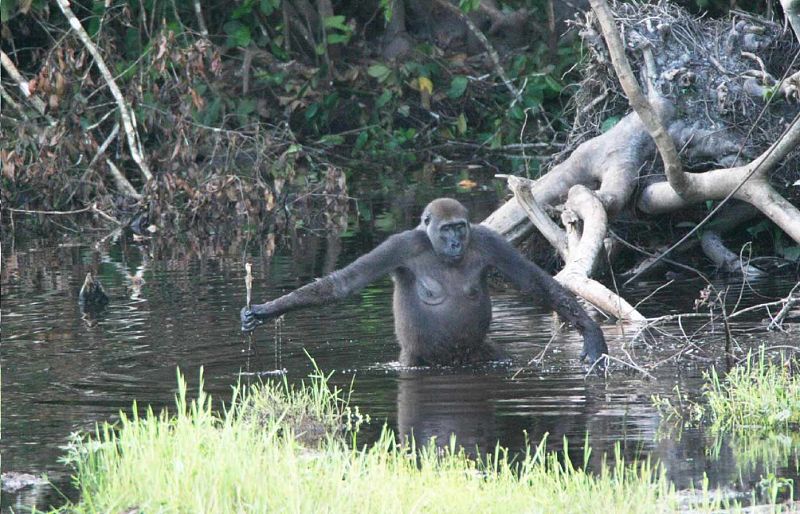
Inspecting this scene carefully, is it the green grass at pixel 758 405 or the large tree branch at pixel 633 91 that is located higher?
the large tree branch at pixel 633 91

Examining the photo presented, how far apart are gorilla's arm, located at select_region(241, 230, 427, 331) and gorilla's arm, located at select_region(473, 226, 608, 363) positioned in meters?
0.46

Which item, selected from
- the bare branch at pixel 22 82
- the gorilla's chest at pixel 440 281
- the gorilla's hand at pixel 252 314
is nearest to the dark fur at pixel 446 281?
the gorilla's chest at pixel 440 281

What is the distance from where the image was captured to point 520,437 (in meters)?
7.25

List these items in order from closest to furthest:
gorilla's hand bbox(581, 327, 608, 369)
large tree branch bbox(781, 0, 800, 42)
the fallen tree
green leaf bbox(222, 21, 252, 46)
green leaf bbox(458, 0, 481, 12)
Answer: large tree branch bbox(781, 0, 800, 42) < gorilla's hand bbox(581, 327, 608, 369) < the fallen tree < green leaf bbox(458, 0, 481, 12) < green leaf bbox(222, 21, 252, 46)

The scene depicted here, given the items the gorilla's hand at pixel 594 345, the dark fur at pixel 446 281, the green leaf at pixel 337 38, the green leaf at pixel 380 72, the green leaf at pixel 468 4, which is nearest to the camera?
the gorilla's hand at pixel 594 345

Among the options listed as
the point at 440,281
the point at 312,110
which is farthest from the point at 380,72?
the point at 440,281

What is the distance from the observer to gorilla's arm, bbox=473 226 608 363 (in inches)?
370

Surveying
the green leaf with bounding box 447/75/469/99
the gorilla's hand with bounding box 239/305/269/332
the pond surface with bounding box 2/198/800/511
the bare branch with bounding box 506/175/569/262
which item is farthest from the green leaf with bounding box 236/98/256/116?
the gorilla's hand with bounding box 239/305/269/332

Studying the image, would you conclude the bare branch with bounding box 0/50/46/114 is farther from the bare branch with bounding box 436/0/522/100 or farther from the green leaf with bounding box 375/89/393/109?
the bare branch with bounding box 436/0/522/100

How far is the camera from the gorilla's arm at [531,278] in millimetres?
9391

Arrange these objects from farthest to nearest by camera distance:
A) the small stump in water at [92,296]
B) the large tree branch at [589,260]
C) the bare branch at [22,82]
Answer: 1. the bare branch at [22,82]
2. the small stump in water at [92,296]
3. the large tree branch at [589,260]

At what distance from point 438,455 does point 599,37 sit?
283 inches

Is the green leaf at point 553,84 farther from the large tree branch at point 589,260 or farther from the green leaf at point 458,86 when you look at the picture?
the large tree branch at point 589,260

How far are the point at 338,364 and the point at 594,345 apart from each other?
1.74 meters
